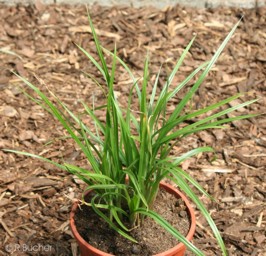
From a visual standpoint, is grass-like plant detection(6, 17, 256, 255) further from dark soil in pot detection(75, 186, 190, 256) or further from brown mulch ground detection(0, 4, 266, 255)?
brown mulch ground detection(0, 4, 266, 255)

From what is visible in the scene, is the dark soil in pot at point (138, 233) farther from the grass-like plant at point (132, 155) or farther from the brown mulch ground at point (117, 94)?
the brown mulch ground at point (117, 94)

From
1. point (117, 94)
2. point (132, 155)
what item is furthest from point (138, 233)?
point (117, 94)

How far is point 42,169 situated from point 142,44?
148 cm

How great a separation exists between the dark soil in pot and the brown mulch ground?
301 millimetres

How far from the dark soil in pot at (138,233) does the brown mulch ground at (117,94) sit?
0.30 metres

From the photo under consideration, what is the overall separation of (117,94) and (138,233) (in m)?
1.58

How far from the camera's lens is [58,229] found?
282 cm

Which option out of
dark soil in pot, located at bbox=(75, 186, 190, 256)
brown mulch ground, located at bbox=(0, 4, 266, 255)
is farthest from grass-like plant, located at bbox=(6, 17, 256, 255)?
brown mulch ground, located at bbox=(0, 4, 266, 255)

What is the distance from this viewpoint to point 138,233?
2.30 meters

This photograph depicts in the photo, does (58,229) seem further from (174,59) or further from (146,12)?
(146,12)

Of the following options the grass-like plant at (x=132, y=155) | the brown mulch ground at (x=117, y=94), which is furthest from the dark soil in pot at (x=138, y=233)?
the brown mulch ground at (x=117, y=94)

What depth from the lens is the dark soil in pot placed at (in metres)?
2.24

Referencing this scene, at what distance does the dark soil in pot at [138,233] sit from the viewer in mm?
2242

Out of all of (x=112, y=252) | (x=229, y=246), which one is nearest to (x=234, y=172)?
(x=229, y=246)
